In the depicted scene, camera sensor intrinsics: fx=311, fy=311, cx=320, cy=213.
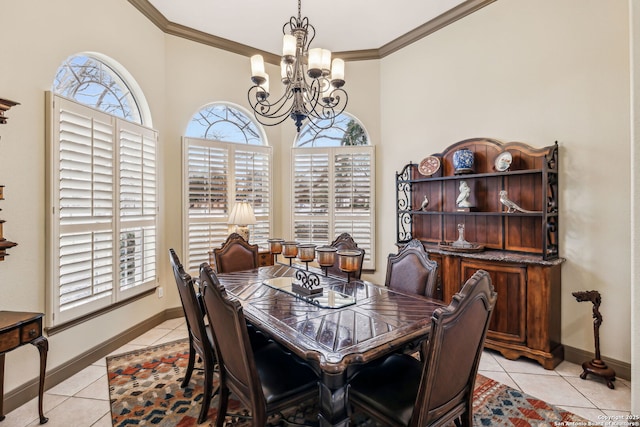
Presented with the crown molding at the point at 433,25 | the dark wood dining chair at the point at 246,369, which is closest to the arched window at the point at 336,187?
the crown molding at the point at 433,25

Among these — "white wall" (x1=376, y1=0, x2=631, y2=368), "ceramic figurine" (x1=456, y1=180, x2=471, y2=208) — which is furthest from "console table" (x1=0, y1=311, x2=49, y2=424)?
"white wall" (x1=376, y1=0, x2=631, y2=368)

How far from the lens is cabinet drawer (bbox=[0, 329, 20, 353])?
1807 mm

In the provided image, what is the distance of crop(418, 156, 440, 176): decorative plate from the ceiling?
165cm

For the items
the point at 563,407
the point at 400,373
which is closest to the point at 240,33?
the point at 400,373

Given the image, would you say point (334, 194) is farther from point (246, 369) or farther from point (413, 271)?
point (246, 369)

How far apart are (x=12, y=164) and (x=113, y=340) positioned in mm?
1824

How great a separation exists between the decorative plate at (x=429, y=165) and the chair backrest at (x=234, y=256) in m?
2.23

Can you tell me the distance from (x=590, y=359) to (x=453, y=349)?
7.59 ft

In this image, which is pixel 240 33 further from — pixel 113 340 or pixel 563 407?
pixel 563 407

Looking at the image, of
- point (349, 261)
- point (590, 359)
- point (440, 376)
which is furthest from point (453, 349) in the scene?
point (590, 359)

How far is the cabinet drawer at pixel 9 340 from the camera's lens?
181 centimetres

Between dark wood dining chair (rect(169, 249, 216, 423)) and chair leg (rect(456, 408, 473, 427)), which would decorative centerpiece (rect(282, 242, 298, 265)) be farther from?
chair leg (rect(456, 408, 473, 427))

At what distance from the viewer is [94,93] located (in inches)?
120

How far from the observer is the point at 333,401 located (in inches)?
54.6
